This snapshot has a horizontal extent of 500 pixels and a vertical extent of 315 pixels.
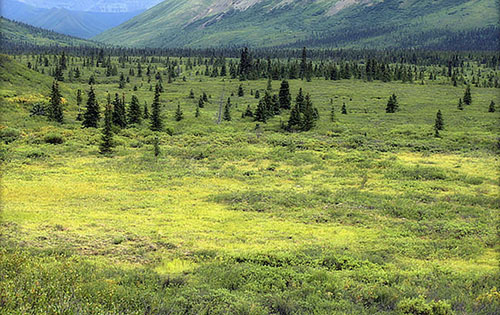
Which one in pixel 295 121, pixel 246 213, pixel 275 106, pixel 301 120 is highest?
pixel 275 106

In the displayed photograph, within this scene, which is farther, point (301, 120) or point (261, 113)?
point (261, 113)

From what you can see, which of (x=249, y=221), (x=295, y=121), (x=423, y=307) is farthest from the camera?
(x=295, y=121)

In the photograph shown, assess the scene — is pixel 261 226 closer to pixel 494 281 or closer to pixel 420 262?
pixel 420 262

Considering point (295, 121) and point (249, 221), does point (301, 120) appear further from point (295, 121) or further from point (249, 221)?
point (249, 221)

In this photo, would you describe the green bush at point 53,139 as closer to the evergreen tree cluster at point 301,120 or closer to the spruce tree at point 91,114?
the spruce tree at point 91,114

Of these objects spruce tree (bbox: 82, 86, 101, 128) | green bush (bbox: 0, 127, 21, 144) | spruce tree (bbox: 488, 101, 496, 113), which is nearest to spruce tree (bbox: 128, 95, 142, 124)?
spruce tree (bbox: 82, 86, 101, 128)

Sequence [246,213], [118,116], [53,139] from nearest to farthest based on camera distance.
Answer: [246,213], [53,139], [118,116]

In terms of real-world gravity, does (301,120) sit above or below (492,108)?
below

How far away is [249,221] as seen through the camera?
74.6 feet

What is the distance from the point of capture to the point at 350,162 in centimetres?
4156

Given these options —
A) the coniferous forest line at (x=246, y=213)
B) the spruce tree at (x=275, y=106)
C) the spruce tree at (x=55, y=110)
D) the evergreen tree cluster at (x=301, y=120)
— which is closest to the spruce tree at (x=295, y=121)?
the evergreen tree cluster at (x=301, y=120)

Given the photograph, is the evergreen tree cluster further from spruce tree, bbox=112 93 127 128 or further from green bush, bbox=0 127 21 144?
green bush, bbox=0 127 21 144

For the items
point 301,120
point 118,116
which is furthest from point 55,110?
point 301,120

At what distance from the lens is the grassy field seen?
11.7 meters
